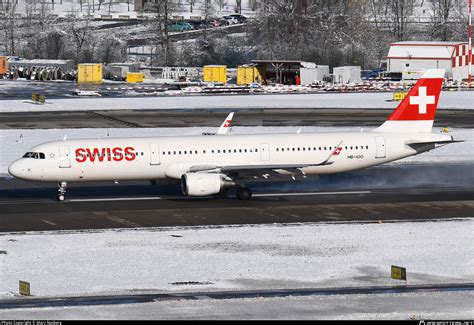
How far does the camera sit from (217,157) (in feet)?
174

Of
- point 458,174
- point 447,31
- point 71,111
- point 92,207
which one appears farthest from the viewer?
point 447,31

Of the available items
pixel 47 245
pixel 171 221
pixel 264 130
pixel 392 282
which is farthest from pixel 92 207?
pixel 264 130

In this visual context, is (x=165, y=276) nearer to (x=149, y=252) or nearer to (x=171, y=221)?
(x=149, y=252)

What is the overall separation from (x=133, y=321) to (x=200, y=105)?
71360mm

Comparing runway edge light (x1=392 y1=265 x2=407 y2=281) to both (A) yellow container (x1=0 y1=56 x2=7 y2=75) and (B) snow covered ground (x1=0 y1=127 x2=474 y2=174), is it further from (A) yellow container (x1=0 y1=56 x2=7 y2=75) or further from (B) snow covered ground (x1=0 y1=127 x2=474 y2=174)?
(A) yellow container (x1=0 y1=56 x2=7 y2=75)

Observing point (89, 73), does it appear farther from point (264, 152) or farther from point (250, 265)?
point (250, 265)

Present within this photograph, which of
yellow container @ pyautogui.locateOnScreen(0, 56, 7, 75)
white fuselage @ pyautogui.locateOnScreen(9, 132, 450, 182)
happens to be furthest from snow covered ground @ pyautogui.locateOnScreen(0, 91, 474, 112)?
white fuselage @ pyautogui.locateOnScreen(9, 132, 450, 182)

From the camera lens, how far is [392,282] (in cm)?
3581

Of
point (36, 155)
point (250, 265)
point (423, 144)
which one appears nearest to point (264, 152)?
point (423, 144)

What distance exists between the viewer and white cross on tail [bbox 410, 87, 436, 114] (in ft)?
185

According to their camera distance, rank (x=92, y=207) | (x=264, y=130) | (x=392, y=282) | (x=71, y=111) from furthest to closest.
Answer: (x=71, y=111), (x=264, y=130), (x=92, y=207), (x=392, y=282)

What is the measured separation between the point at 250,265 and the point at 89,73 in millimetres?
99131

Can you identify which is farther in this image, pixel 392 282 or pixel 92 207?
pixel 92 207

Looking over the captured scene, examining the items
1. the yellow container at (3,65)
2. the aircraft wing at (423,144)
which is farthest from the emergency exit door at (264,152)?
the yellow container at (3,65)
